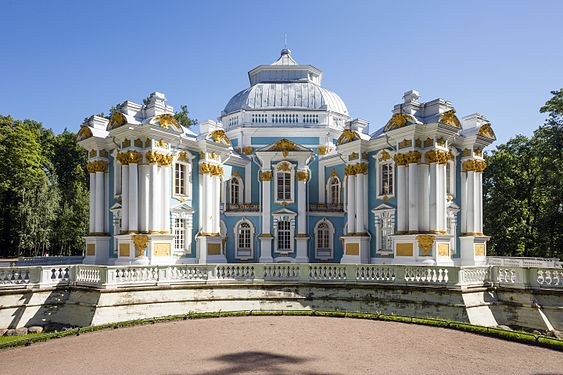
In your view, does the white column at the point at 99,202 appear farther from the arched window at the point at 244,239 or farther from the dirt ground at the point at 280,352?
the dirt ground at the point at 280,352

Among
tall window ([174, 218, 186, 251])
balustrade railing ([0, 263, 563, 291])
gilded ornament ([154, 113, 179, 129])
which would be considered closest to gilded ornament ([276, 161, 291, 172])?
tall window ([174, 218, 186, 251])

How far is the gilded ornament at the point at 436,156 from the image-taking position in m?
20.2

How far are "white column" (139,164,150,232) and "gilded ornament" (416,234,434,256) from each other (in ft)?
37.0

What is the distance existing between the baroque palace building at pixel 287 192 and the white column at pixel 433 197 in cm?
4

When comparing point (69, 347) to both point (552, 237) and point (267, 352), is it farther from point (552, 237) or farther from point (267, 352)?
point (552, 237)

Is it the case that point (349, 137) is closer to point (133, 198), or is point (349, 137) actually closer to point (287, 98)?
point (287, 98)

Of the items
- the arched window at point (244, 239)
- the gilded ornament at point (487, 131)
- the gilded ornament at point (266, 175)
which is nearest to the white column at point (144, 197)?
the arched window at point (244, 239)

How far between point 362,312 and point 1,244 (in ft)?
114

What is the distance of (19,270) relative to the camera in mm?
14578

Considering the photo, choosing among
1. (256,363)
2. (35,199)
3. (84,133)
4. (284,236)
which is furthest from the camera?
(35,199)

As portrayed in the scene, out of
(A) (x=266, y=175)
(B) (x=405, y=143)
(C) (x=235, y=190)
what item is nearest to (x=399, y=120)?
(B) (x=405, y=143)

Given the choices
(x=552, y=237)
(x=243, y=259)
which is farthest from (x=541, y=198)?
(x=243, y=259)

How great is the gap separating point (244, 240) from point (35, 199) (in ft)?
64.8

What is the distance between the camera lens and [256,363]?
30.7ft
